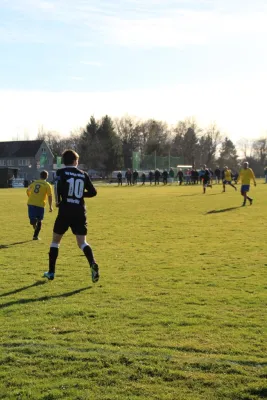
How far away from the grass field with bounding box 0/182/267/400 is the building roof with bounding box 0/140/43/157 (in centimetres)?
9290

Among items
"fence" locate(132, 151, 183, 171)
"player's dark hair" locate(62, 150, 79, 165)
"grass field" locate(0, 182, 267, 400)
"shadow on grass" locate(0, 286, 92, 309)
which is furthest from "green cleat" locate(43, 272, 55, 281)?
"fence" locate(132, 151, 183, 171)

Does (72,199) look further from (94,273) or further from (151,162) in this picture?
(151,162)

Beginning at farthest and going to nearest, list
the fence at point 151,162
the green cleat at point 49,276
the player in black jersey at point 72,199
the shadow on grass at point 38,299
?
the fence at point 151,162 < the green cleat at point 49,276 < the player in black jersey at point 72,199 < the shadow on grass at point 38,299

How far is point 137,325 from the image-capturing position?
18.2ft

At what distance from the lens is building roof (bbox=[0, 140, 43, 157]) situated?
10188cm

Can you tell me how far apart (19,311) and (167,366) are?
2.39 m

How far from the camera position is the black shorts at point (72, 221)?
24.9ft

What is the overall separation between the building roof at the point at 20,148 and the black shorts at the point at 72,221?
313 feet

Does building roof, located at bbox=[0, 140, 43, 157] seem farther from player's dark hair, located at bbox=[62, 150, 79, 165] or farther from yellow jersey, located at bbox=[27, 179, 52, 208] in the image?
player's dark hair, located at bbox=[62, 150, 79, 165]

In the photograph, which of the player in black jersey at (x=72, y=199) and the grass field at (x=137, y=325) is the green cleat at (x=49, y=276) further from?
the player in black jersey at (x=72, y=199)

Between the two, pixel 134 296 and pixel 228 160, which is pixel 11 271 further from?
pixel 228 160

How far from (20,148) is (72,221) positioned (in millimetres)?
98985

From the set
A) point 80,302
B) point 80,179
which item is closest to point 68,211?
point 80,179

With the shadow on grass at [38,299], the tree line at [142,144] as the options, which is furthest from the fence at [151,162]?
the shadow on grass at [38,299]
